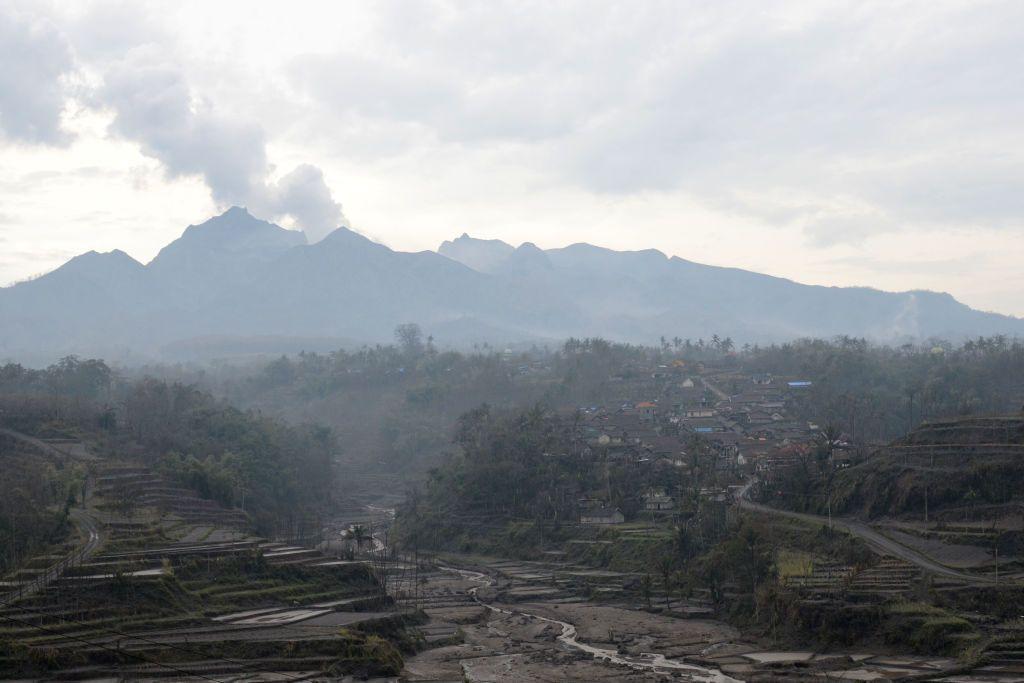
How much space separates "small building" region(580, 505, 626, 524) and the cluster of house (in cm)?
6

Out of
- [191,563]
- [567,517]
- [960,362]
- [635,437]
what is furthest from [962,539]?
[960,362]

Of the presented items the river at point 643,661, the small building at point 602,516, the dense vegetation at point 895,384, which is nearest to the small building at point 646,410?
the dense vegetation at point 895,384

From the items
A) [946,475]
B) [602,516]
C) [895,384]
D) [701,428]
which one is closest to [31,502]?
[602,516]

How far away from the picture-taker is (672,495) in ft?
194

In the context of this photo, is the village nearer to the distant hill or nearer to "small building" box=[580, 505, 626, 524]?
"small building" box=[580, 505, 626, 524]

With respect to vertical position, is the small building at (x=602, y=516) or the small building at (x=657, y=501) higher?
the small building at (x=657, y=501)

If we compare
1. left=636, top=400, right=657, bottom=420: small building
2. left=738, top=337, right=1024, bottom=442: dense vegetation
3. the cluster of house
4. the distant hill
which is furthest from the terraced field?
left=636, top=400, right=657, bottom=420: small building

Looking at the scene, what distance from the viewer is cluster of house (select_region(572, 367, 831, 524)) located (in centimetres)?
6125

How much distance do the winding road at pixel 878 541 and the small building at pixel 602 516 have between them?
667cm

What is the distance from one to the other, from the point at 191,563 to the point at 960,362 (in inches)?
2923

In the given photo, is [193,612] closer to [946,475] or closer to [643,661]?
[643,661]

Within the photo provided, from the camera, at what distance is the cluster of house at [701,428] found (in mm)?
61250

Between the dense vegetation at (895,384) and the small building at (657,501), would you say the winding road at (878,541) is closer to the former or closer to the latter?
the small building at (657,501)

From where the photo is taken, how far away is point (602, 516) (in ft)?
194
